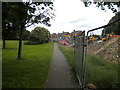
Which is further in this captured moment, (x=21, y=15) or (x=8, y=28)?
(x=8, y=28)

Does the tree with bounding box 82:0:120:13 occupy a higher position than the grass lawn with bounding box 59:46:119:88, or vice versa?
the tree with bounding box 82:0:120:13

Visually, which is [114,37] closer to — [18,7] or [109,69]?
[109,69]

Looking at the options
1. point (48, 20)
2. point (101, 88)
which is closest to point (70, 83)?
point (101, 88)

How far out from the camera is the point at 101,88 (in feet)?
10.9

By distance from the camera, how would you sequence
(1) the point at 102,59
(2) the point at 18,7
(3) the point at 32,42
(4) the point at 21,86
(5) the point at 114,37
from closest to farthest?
(5) the point at 114,37
(1) the point at 102,59
(4) the point at 21,86
(2) the point at 18,7
(3) the point at 32,42

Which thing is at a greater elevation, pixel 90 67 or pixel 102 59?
pixel 102 59

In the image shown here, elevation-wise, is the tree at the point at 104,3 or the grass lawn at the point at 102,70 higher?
the tree at the point at 104,3

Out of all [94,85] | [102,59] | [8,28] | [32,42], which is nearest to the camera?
[102,59]

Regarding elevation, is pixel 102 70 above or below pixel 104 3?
below

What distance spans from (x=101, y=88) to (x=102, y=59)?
0.79 meters

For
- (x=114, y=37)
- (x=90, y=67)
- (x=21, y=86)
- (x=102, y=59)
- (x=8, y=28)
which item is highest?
(x=8, y=28)

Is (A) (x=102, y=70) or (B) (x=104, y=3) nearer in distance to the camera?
(A) (x=102, y=70)

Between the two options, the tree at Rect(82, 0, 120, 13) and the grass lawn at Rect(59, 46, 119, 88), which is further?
the tree at Rect(82, 0, 120, 13)

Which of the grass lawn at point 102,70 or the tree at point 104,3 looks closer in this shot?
the grass lawn at point 102,70
